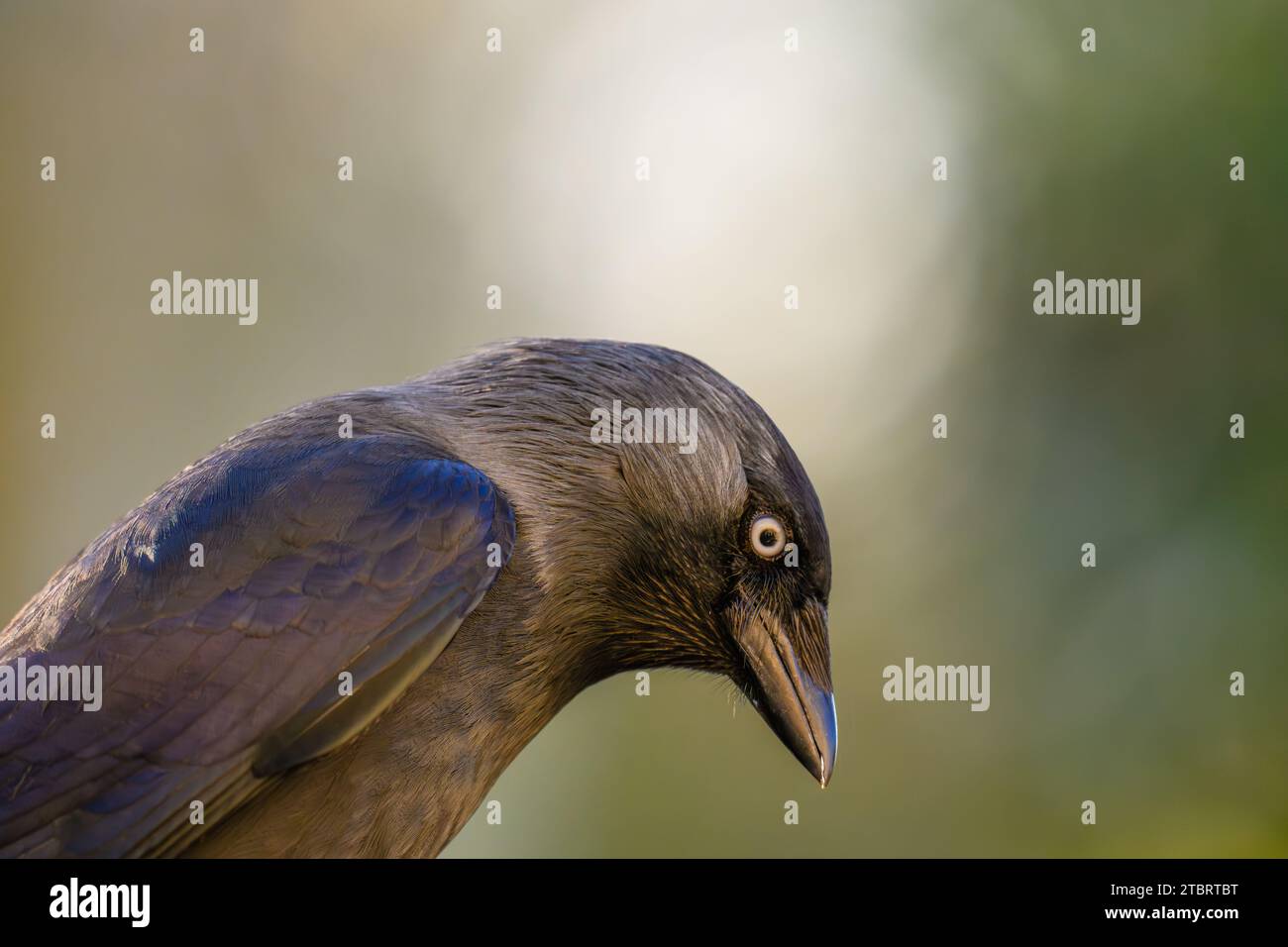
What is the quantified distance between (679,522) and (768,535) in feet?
0.94

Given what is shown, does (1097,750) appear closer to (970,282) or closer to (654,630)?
(970,282)

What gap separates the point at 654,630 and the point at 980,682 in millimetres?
7109

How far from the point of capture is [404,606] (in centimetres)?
404

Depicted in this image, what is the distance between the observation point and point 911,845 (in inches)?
423

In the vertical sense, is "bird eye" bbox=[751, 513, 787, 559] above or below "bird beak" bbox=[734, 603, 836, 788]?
above

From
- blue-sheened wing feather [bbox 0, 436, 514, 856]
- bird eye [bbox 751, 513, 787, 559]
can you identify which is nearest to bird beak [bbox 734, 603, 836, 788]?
bird eye [bbox 751, 513, 787, 559]

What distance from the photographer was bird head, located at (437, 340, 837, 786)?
4547 millimetres

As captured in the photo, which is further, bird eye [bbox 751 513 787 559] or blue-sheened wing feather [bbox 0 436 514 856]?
bird eye [bbox 751 513 787 559]

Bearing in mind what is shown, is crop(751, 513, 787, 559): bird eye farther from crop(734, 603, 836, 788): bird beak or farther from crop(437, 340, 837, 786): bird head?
crop(734, 603, 836, 788): bird beak

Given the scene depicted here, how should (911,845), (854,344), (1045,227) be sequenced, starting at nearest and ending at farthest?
(911,845) → (1045,227) → (854,344)

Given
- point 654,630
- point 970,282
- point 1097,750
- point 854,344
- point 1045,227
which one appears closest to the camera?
point 654,630

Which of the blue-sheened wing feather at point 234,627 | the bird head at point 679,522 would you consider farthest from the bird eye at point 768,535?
the blue-sheened wing feather at point 234,627
